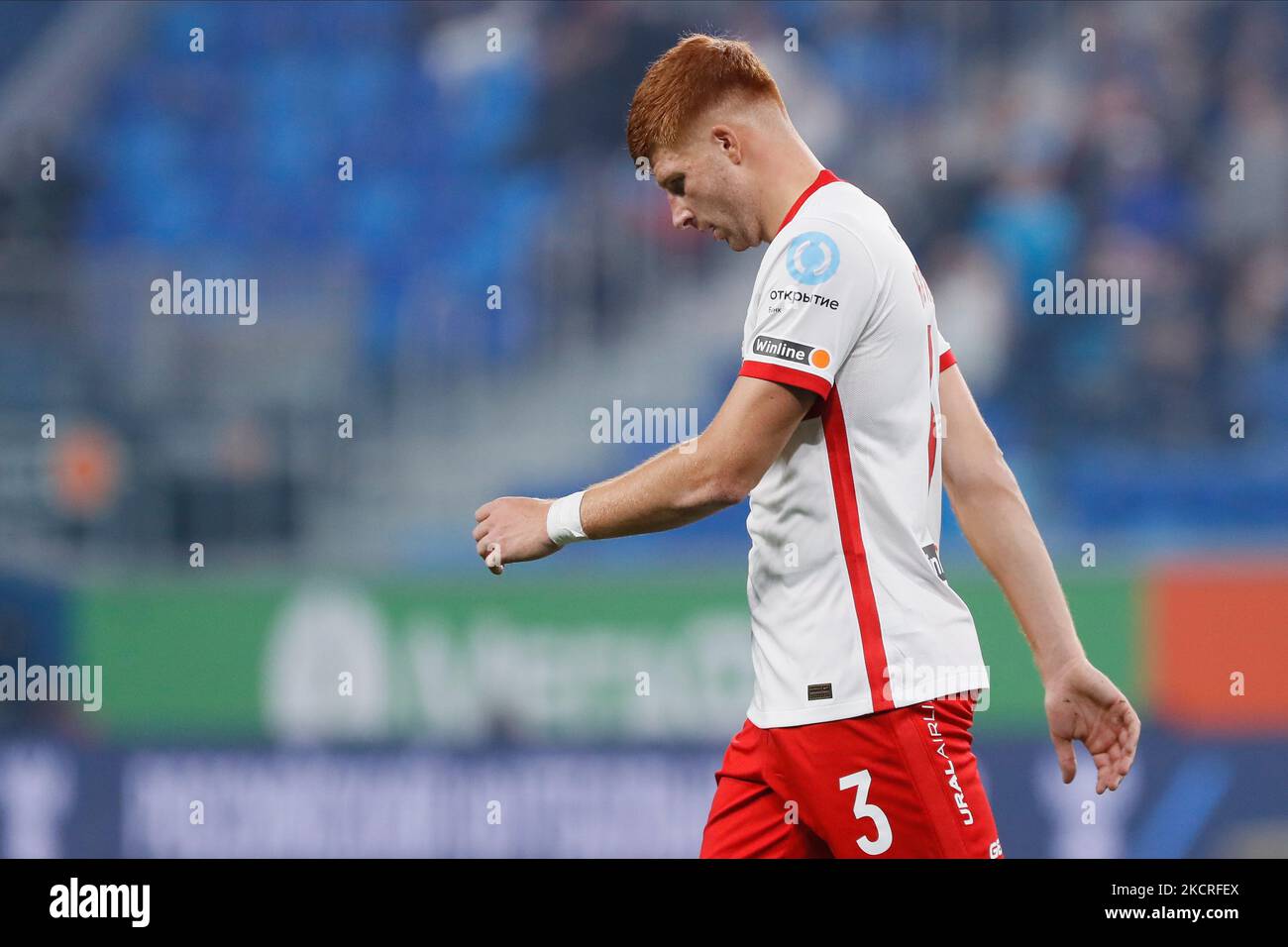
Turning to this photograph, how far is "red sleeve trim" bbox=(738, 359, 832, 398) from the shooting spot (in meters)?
2.75

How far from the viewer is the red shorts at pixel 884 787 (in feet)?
9.10

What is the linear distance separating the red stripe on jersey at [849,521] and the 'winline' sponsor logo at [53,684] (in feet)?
15.4

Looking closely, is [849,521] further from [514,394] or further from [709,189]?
[514,394]

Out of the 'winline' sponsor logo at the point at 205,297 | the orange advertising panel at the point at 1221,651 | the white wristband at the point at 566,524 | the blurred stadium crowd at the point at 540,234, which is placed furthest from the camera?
the 'winline' sponsor logo at the point at 205,297

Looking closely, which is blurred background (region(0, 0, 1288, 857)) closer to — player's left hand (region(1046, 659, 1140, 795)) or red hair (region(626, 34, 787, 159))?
player's left hand (region(1046, 659, 1140, 795))

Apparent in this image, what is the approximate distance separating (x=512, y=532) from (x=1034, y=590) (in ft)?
3.22

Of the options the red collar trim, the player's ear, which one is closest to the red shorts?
the red collar trim

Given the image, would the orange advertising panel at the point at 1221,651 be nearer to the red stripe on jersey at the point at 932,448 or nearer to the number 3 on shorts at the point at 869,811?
the red stripe on jersey at the point at 932,448

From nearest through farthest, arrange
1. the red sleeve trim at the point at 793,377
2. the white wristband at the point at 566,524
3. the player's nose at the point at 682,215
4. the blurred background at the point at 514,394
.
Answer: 1. the red sleeve trim at the point at 793,377
2. the white wristband at the point at 566,524
3. the player's nose at the point at 682,215
4. the blurred background at the point at 514,394

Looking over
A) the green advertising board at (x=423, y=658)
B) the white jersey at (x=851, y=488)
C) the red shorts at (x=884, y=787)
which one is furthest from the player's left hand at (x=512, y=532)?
the green advertising board at (x=423, y=658)

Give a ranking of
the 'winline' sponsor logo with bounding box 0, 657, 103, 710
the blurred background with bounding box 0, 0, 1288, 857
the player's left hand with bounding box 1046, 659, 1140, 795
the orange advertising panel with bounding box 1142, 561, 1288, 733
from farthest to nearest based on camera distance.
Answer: the 'winline' sponsor logo with bounding box 0, 657, 103, 710
the blurred background with bounding box 0, 0, 1288, 857
the orange advertising panel with bounding box 1142, 561, 1288, 733
the player's left hand with bounding box 1046, 659, 1140, 795

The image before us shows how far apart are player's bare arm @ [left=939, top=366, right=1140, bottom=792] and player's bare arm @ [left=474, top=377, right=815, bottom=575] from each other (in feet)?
1.49
